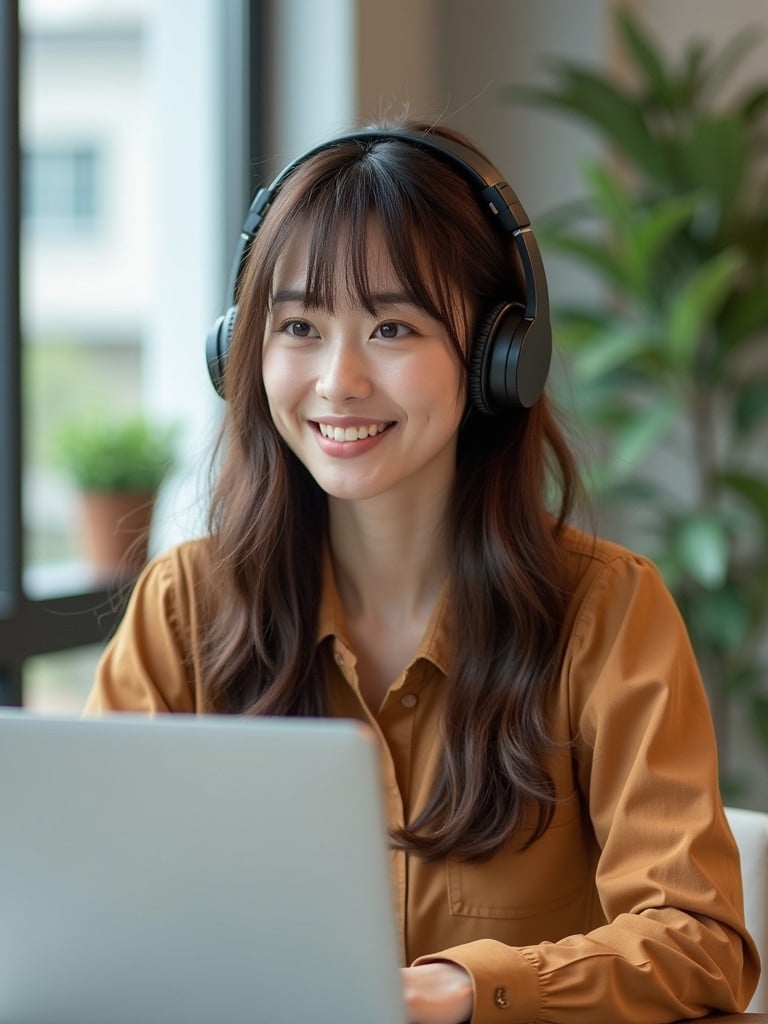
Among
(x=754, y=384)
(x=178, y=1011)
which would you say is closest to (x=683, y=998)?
(x=178, y=1011)

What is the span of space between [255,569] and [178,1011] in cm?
63

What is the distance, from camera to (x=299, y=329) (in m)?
1.30

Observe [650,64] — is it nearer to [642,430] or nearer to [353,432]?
[642,430]

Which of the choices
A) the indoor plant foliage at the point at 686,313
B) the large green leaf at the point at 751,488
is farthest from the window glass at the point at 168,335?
the large green leaf at the point at 751,488

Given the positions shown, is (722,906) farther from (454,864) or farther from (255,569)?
(255,569)

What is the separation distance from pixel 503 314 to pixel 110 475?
1.44 m

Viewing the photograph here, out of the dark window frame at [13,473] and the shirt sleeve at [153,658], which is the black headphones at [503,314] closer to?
the shirt sleeve at [153,658]

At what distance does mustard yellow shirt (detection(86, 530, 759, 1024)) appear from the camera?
1053mm

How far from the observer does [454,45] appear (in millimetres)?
3072

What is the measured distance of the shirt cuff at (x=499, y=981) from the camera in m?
0.98

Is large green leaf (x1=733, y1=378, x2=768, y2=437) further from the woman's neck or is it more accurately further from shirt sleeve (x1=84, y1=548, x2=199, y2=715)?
shirt sleeve (x1=84, y1=548, x2=199, y2=715)

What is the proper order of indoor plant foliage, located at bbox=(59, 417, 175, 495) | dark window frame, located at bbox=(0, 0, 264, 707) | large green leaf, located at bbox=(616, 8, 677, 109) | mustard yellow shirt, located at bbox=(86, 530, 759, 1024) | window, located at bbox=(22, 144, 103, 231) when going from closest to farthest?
mustard yellow shirt, located at bbox=(86, 530, 759, 1024) → dark window frame, located at bbox=(0, 0, 264, 707) → indoor plant foliage, located at bbox=(59, 417, 175, 495) → large green leaf, located at bbox=(616, 8, 677, 109) → window, located at bbox=(22, 144, 103, 231)

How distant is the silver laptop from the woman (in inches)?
15.8

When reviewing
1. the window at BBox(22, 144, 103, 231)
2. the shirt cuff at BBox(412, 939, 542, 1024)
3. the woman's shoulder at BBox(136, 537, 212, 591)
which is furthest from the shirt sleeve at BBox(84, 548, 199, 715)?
the window at BBox(22, 144, 103, 231)
